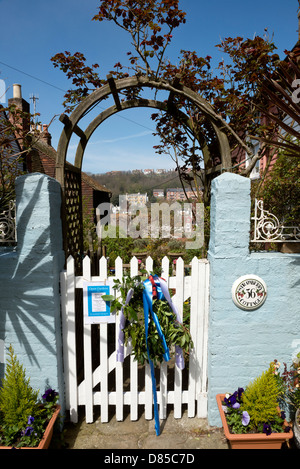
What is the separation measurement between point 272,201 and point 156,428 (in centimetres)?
252

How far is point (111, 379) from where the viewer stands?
11.1 feet

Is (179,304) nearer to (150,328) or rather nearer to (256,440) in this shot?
(150,328)

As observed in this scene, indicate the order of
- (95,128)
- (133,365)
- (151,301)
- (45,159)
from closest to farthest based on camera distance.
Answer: (151,301), (133,365), (95,128), (45,159)

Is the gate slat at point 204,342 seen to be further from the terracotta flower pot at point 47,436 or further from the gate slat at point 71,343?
the terracotta flower pot at point 47,436

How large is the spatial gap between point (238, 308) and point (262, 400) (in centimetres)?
75

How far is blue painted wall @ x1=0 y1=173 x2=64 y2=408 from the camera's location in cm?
253

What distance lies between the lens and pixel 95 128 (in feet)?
12.7

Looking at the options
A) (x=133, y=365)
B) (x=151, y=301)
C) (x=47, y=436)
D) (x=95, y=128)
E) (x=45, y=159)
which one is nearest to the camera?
(x=47, y=436)

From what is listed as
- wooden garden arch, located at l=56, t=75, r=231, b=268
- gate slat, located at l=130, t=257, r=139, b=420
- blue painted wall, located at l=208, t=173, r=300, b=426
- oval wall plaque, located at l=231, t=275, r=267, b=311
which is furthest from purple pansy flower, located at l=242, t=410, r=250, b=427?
wooden garden arch, located at l=56, t=75, r=231, b=268

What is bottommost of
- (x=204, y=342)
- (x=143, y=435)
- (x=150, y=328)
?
(x=143, y=435)

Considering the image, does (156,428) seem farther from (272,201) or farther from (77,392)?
(272,201)

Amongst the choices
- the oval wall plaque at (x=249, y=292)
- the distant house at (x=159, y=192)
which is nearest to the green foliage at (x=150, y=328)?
the oval wall plaque at (x=249, y=292)

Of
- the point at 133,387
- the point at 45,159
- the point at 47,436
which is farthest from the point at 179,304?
the point at 45,159

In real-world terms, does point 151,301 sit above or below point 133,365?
above
